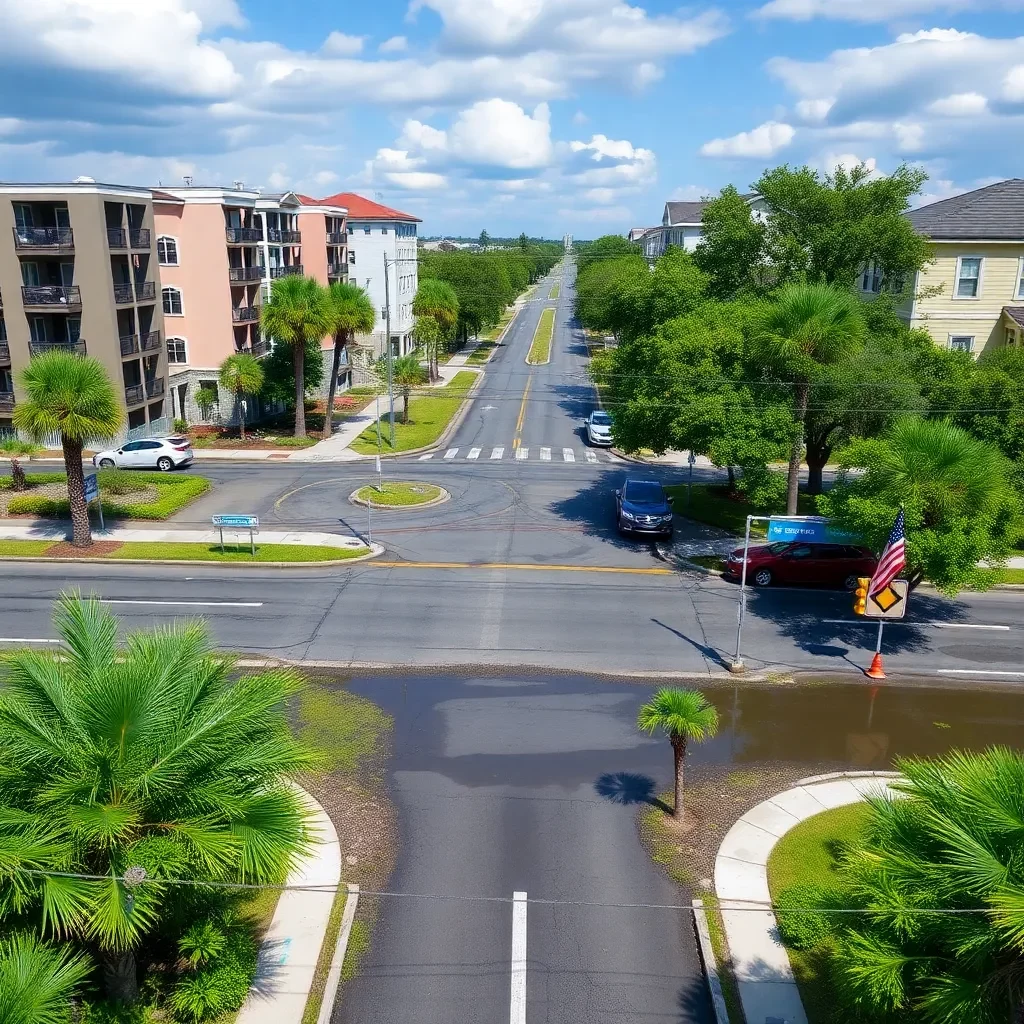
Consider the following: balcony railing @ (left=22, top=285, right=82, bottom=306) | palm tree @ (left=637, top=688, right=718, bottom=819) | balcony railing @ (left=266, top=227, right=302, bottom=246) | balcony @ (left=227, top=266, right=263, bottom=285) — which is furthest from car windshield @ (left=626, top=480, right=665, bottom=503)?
balcony railing @ (left=266, top=227, right=302, bottom=246)

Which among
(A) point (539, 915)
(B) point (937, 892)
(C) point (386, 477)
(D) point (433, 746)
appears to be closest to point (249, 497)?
(C) point (386, 477)

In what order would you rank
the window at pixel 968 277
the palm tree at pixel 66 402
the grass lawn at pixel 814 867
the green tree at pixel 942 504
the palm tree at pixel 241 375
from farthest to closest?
the palm tree at pixel 241 375 < the window at pixel 968 277 < the palm tree at pixel 66 402 < the green tree at pixel 942 504 < the grass lawn at pixel 814 867

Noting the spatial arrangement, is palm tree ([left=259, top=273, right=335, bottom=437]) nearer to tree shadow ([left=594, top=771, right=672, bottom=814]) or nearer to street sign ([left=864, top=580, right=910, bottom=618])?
street sign ([left=864, top=580, right=910, bottom=618])

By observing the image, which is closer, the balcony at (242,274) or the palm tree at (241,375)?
the palm tree at (241,375)

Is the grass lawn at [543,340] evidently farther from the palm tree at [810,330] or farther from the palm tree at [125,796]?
the palm tree at [125,796]

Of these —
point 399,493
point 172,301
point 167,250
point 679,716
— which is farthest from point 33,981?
point 167,250

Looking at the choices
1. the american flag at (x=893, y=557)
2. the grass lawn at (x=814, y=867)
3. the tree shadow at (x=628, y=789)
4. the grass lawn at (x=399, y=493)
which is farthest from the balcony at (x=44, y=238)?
the grass lawn at (x=814, y=867)

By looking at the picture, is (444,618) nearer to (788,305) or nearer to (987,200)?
(788,305)
